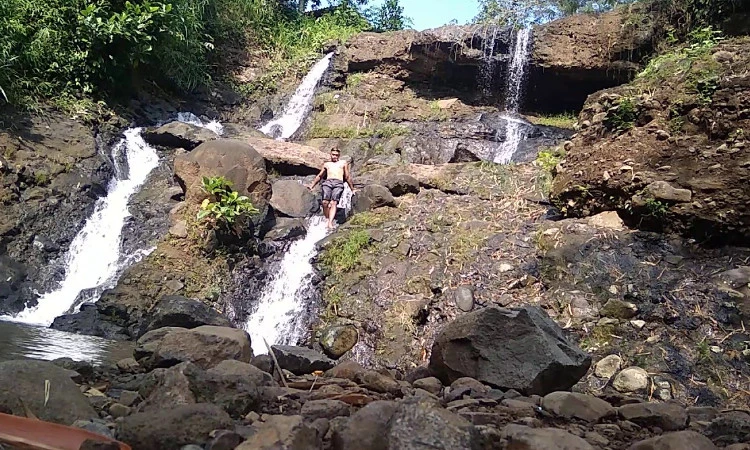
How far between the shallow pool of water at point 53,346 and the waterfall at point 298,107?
834 cm

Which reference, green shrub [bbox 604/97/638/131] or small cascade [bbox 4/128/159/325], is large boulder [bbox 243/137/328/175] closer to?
small cascade [bbox 4/128/159/325]

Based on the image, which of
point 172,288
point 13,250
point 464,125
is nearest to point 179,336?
point 172,288

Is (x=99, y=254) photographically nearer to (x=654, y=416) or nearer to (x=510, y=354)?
(x=510, y=354)

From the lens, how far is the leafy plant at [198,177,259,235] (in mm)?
8344

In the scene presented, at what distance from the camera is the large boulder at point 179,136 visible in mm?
11578

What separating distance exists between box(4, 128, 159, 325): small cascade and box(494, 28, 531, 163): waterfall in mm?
6647

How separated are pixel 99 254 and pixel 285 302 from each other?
3.16m

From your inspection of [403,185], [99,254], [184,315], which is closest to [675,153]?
[403,185]

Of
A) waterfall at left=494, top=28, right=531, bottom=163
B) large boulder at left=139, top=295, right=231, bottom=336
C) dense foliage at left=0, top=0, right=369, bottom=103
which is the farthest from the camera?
waterfall at left=494, top=28, right=531, bottom=163

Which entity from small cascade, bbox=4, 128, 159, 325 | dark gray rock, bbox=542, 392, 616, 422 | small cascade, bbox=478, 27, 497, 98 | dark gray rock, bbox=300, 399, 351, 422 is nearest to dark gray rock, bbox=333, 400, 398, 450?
dark gray rock, bbox=300, 399, 351, 422

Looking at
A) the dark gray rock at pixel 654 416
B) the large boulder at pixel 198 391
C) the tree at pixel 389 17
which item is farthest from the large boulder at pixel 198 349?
the tree at pixel 389 17

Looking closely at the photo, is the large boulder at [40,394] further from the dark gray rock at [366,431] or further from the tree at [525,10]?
the tree at [525,10]

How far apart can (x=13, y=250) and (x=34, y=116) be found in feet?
10.3

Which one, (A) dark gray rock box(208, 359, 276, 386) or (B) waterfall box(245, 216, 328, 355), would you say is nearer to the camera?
(A) dark gray rock box(208, 359, 276, 386)
